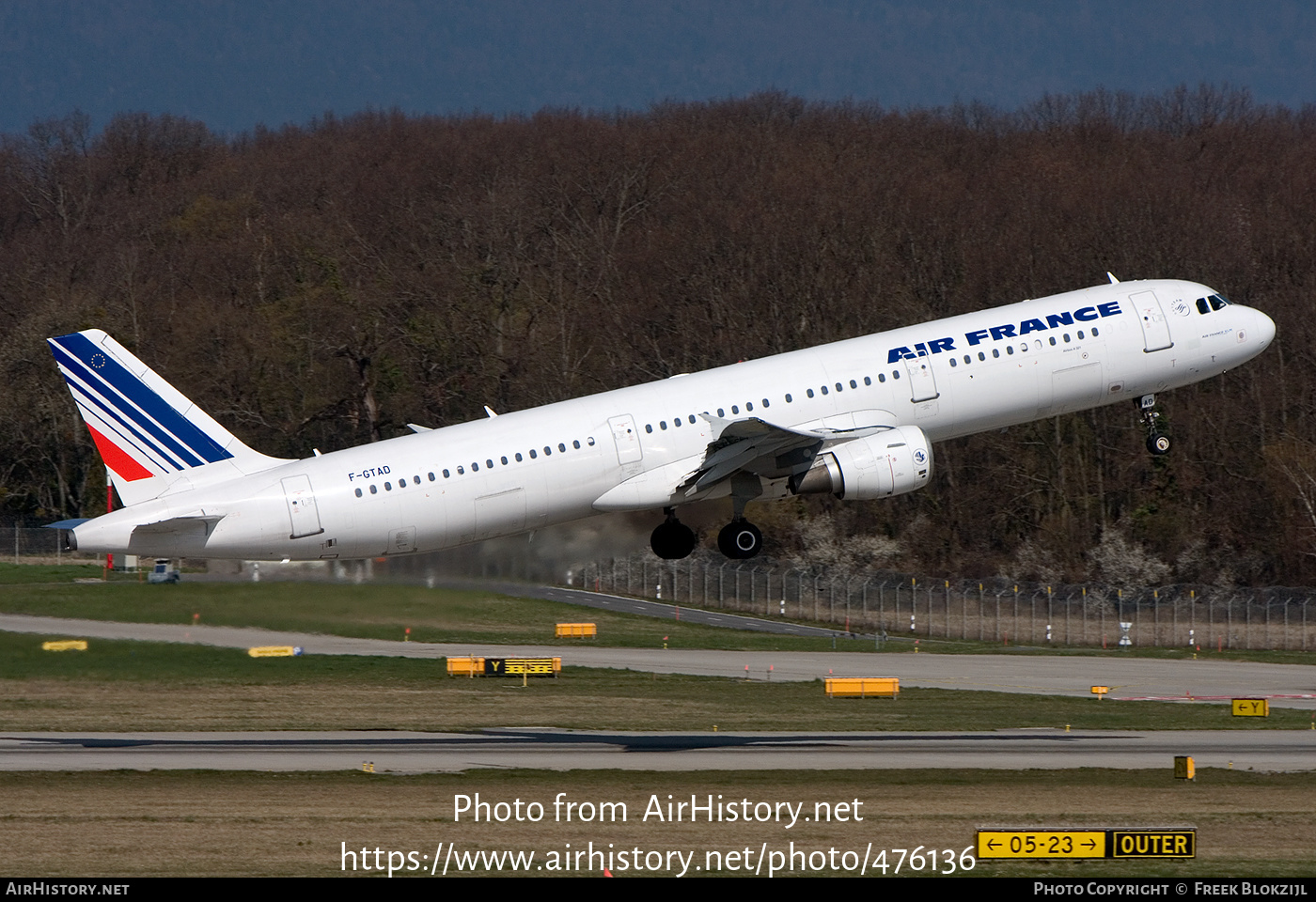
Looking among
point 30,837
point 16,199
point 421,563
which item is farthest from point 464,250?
point 30,837

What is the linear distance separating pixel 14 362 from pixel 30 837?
251 feet

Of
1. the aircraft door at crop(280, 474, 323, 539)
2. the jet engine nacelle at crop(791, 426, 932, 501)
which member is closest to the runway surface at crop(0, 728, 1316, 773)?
the aircraft door at crop(280, 474, 323, 539)

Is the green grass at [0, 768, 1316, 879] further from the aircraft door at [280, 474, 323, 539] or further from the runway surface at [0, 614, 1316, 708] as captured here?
the runway surface at [0, 614, 1316, 708]

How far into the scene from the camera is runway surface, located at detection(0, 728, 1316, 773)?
44.5 meters

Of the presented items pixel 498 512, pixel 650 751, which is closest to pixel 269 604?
pixel 498 512

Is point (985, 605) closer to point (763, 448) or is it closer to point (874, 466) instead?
point (874, 466)

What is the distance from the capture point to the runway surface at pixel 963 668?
64.1 metres

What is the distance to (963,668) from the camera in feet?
229

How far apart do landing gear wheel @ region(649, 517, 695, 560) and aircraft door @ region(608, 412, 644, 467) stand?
2.01 metres

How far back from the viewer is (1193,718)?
55844mm

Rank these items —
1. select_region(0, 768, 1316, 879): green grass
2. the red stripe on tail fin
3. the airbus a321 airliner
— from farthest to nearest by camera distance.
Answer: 1. the red stripe on tail fin
2. the airbus a321 airliner
3. select_region(0, 768, 1316, 879): green grass

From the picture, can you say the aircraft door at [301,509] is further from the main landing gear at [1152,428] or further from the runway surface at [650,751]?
the main landing gear at [1152,428]

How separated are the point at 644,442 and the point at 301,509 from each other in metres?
8.38
